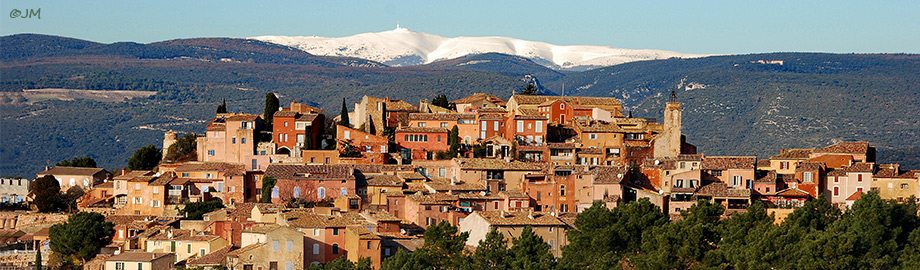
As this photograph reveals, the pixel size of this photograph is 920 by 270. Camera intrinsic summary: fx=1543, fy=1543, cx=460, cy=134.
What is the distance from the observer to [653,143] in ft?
235

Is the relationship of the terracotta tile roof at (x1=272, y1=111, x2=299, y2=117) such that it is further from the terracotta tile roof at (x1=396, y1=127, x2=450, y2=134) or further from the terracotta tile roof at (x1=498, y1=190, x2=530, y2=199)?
the terracotta tile roof at (x1=498, y1=190, x2=530, y2=199)

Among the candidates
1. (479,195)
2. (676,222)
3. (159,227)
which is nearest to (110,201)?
(159,227)

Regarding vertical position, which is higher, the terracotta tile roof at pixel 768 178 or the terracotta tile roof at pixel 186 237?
the terracotta tile roof at pixel 768 178

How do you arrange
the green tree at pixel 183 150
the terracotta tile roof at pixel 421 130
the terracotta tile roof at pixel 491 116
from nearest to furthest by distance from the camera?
the terracotta tile roof at pixel 421 130 < the terracotta tile roof at pixel 491 116 < the green tree at pixel 183 150

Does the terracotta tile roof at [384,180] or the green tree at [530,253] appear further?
the terracotta tile roof at [384,180]

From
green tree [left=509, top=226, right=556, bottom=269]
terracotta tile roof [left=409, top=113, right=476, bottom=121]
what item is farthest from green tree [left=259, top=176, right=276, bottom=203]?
green tree [left=509, top=226, right=556, bottom=269]

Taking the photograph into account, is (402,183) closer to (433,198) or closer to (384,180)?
(384,180)

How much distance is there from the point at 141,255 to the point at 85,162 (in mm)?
26695

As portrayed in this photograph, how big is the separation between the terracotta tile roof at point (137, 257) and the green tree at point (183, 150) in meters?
16.6

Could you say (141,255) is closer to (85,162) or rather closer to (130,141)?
(85,162)

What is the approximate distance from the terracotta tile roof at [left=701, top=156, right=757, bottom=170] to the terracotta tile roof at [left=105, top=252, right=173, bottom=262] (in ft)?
77.0

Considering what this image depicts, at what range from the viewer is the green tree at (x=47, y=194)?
238 ft

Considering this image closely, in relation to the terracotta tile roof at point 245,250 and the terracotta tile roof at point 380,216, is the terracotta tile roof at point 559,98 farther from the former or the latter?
the terracotta tile roof at point 245,250

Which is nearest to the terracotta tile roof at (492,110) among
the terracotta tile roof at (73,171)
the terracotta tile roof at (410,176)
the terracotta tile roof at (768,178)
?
the terracotta tile roof at (410,176)
